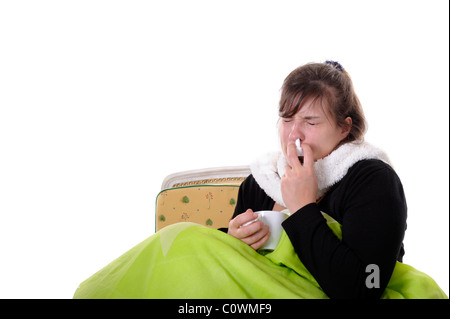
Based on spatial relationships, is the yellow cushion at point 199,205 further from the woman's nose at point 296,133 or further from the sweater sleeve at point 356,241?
the sweater sleeve at point 356,241

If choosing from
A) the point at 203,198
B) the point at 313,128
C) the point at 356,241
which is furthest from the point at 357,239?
the point at 203,198

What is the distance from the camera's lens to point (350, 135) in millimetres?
1251

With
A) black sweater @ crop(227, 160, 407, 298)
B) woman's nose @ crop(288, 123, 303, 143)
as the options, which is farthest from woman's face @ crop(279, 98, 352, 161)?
black sweater @ crop(227, 160, 407, 298)

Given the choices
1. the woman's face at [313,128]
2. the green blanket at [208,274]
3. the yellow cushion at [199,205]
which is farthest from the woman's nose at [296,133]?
the yellow cushion at [199,205]

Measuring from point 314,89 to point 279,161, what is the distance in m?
0.23

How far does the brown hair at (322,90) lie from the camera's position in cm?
116

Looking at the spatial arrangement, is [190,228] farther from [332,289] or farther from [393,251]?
[393,251]

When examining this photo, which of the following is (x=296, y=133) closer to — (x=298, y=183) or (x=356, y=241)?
(x=298, y=183)

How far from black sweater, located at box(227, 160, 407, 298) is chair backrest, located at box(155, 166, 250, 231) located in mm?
745

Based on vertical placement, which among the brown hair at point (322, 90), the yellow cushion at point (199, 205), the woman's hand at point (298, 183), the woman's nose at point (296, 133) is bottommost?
the yellow cushion at point (199, 205)

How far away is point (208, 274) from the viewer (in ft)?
3.13

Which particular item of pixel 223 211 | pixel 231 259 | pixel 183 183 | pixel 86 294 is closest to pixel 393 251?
pixel 231 259

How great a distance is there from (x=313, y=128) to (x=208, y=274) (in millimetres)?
455

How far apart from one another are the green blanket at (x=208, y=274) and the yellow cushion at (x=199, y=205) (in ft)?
2.29
